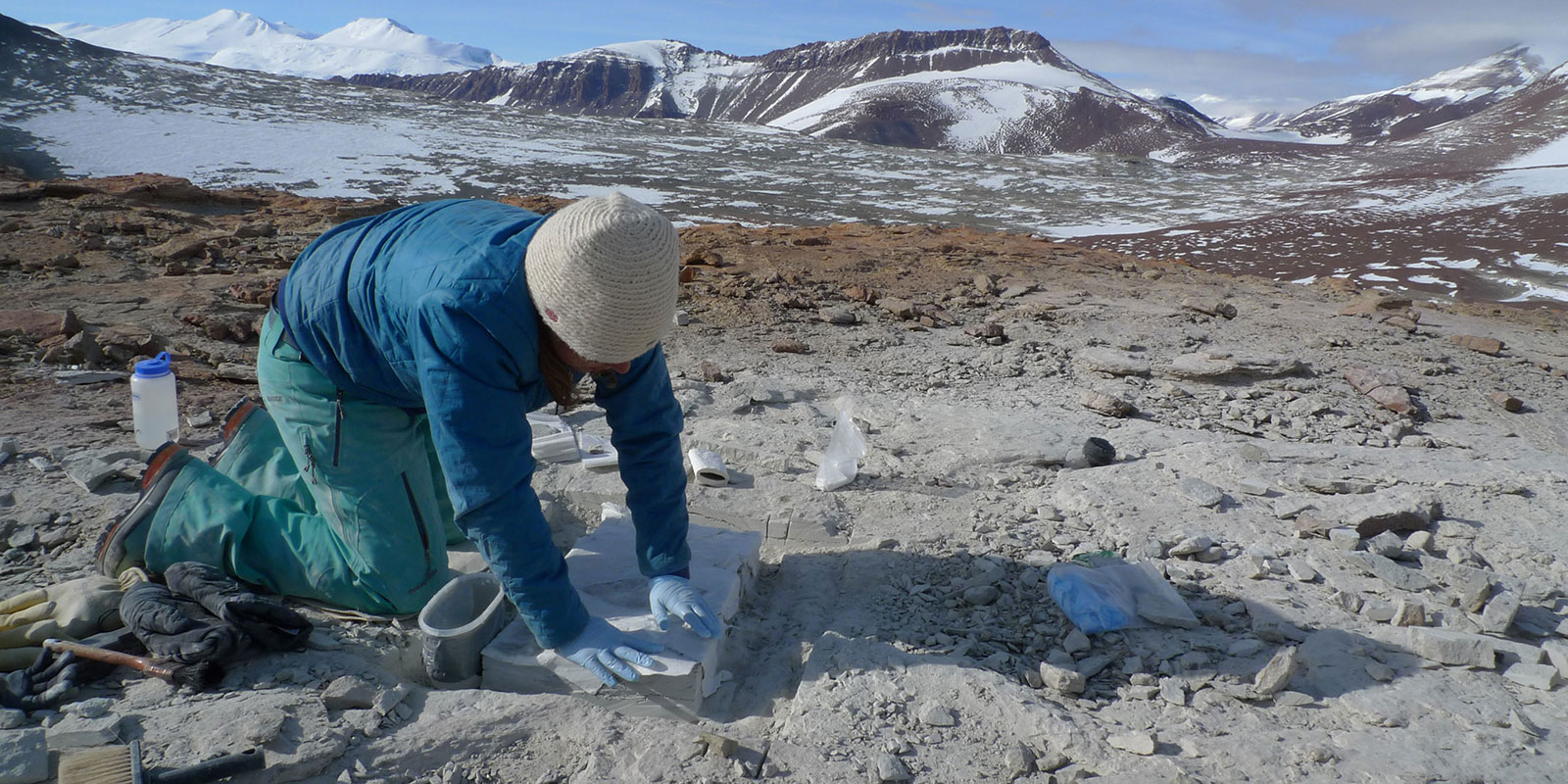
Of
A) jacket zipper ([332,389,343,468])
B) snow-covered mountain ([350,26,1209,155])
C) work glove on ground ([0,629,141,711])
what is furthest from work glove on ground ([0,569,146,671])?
snow-covered mountain ([350,26,1209,155])

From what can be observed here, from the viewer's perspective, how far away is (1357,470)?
344 centimetres

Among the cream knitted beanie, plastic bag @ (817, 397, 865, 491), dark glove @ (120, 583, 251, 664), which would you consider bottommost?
dark glove @ (120, 583, 251, 664)

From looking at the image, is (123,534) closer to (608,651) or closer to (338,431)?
(338,431)

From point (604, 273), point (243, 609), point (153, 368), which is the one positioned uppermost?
point (604, 273)

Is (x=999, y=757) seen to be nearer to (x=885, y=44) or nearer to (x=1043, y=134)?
(x=1043, y=134)

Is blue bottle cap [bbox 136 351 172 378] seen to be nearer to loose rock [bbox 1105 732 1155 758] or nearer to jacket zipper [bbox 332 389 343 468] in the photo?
jacket zipper [bbox 332 389 343 468]

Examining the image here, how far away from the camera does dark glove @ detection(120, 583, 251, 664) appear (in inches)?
79.7

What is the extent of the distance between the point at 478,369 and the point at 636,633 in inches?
32.9

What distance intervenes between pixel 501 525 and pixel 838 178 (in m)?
18.2

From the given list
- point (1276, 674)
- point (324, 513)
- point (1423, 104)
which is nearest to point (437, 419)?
point (324, 513)

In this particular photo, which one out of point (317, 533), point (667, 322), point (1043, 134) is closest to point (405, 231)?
point (667, 322)

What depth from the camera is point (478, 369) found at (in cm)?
176

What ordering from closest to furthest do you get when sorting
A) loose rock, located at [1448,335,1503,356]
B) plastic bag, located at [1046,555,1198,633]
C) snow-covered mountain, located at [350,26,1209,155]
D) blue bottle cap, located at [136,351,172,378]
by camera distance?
plastic bag, located at [1046,555,1198,633] → blue bottle cap, located at [136,351,172,378] → loose rock, located at [1448,335,1503,356] → snow-covered mountain, located at [350,26,1209,155]

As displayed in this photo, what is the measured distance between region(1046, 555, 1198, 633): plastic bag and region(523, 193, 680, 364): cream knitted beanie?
4.77 ft
